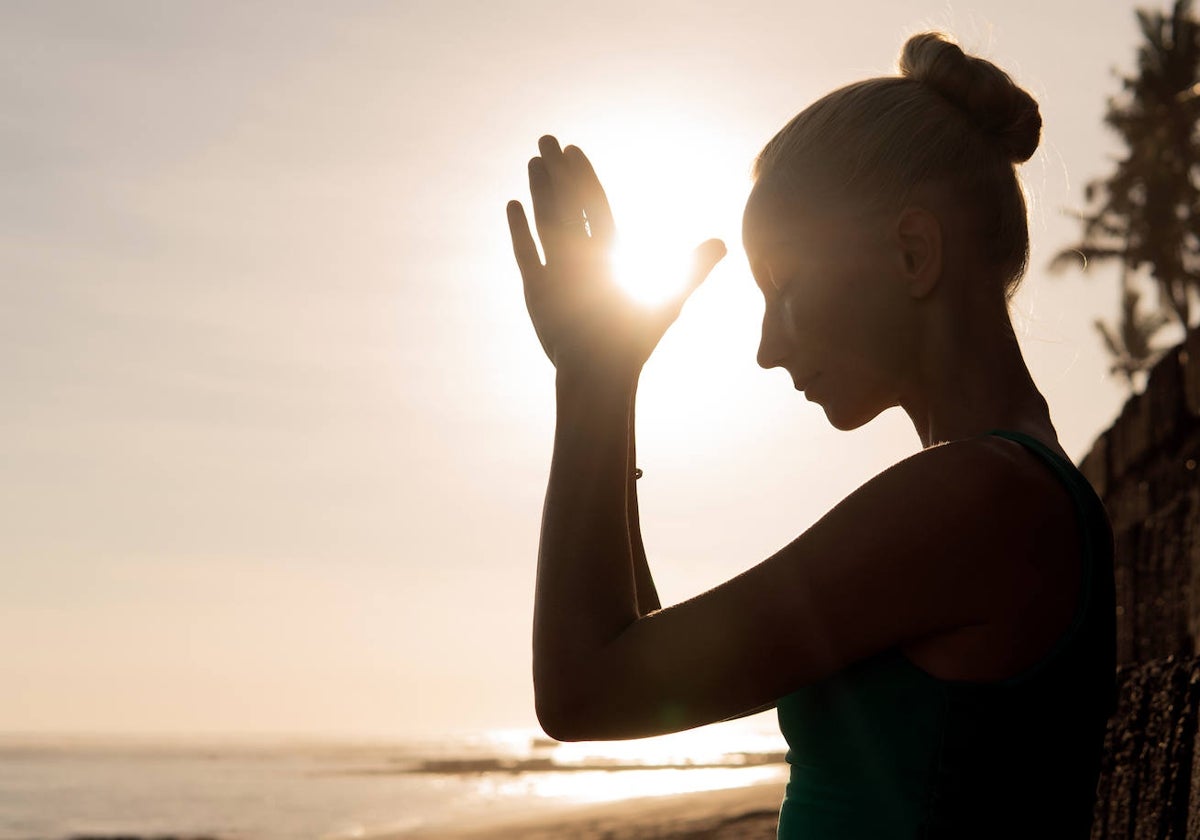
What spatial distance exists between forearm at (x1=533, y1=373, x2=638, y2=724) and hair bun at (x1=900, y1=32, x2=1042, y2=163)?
26.8 inches

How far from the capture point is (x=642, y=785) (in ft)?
141

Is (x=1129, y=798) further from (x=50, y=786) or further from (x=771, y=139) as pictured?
(x=50, y=786)

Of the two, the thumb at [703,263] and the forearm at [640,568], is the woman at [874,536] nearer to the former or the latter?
the thumb at [703,263]

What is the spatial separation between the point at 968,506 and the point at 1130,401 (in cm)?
407

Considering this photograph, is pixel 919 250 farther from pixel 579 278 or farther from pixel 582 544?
pixel 582 544

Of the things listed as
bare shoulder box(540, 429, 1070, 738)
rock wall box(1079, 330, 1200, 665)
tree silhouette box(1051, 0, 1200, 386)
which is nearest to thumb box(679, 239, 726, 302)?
bare shoulder box(540, 429, 1070, 738)

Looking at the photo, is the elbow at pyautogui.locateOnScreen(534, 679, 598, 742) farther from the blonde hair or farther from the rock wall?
the rock wall

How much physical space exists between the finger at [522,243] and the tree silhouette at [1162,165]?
34436 mm

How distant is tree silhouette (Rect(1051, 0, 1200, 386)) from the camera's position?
33.4m

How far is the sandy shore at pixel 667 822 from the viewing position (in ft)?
51.4

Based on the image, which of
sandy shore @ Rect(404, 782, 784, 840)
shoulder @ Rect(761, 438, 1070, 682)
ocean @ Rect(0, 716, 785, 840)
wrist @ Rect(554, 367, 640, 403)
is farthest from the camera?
ocean @ Rect(0, 716, 785, 840)

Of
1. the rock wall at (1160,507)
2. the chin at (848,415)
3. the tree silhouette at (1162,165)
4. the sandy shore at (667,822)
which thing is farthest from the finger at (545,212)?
the tree silhouette at (1162,165)

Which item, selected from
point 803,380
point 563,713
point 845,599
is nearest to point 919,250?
point 803,380

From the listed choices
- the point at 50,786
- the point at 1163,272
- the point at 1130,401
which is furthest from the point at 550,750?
the point at 1130,401
